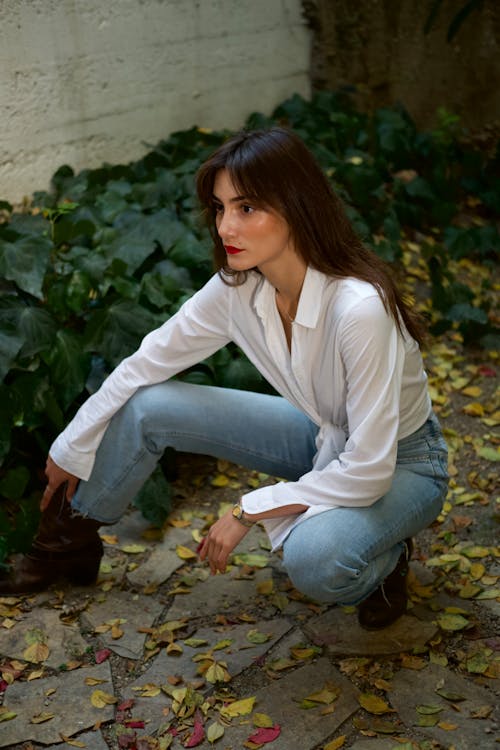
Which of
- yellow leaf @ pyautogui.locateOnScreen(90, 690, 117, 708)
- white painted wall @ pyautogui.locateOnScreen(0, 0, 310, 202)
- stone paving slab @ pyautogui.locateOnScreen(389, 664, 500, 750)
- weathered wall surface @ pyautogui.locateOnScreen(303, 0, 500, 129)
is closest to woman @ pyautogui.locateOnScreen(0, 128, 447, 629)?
stone paving slab @ pyautogui.locateOnScreen(389, 664, 500, 750)

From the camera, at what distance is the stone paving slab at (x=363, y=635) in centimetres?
238

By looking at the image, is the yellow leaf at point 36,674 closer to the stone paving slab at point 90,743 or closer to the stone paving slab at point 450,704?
the stone paving slab at point 90,743

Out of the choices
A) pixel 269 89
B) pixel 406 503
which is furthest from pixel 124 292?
pixel 269 89

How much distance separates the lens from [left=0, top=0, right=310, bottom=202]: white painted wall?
3.95 meters

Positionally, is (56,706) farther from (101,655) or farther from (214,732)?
(214,732)

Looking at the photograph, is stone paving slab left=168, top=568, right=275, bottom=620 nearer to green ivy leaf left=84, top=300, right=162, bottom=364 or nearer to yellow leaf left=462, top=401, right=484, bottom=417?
green ivy leaf left=84, top=300, right=162, bottom=364

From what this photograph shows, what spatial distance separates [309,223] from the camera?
208cm

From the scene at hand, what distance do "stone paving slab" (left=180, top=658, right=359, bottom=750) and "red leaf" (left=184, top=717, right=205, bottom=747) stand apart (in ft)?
0.04

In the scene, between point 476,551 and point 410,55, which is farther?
point 410,55

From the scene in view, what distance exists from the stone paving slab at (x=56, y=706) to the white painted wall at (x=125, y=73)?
7.54 feet

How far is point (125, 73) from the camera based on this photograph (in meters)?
4.44

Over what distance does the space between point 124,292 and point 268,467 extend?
108cm

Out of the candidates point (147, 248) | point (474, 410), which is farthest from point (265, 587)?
point (147, 248)

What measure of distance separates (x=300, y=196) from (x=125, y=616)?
1307mm
